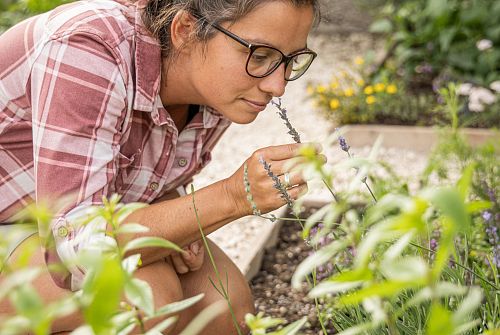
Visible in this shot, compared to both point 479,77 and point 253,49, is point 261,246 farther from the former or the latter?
point 479,77

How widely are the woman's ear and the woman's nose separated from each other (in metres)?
0.21

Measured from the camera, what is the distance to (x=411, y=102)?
4.14 m

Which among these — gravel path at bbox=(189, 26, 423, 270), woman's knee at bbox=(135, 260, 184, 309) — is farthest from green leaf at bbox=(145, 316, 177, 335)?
gravel path at bbox=(189, 26, 423, 270)

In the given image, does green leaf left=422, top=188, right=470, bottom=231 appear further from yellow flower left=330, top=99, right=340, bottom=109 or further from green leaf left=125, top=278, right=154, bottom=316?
yellow flower left=330, top=99, right=340, bottom=109

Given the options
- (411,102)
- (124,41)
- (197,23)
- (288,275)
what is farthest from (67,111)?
(411,102)

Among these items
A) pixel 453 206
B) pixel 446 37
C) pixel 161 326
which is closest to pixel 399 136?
pixel 446 37

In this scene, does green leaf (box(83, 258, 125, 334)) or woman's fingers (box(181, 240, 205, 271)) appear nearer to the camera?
green leaf (box(83, 258, 125, 334))

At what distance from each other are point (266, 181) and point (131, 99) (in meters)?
0.41

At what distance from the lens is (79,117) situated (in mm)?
1715

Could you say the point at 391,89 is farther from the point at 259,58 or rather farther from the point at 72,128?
the point at 72,128

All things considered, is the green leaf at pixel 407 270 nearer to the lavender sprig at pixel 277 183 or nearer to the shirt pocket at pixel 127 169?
the lavender sprig at pixel 277 183

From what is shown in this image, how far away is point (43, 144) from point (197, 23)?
1.53ft

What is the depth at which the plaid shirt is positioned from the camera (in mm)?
1706

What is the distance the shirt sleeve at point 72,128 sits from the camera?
1699 mm
